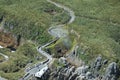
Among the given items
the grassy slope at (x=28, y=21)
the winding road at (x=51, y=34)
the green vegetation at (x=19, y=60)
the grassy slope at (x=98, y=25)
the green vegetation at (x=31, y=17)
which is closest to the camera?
the winding road at (x=51, y=34)

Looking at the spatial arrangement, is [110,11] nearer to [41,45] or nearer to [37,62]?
[41,45]

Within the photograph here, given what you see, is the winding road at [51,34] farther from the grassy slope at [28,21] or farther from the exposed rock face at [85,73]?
the exposed rock face at [85,73]

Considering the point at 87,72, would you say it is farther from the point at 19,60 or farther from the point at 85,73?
the point at 19,60

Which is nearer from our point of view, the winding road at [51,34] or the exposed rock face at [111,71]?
the exposed rock face at [111,71]

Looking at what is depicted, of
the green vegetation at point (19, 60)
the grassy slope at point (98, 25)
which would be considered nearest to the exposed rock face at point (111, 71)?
the grassy slope at point (98, 25)

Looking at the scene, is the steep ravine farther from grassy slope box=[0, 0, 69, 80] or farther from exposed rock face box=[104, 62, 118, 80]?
grassy slope box=[0, 0, 69, 80]

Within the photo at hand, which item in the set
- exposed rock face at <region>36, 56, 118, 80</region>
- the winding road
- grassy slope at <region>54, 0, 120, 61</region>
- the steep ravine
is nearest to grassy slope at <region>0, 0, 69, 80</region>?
the winding road

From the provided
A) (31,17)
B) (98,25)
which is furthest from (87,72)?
(31,17)

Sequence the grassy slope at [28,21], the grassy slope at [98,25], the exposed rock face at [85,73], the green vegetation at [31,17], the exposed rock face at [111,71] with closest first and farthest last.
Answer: the exposed rock face at [111,71] < the exposed rock face at [85,73] < the grassy slope at [98,25] < the grassy slope at [28,21] < the green vegetation at [31,17]

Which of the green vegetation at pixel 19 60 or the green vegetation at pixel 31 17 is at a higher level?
the green vegetation at pixel 19 60
